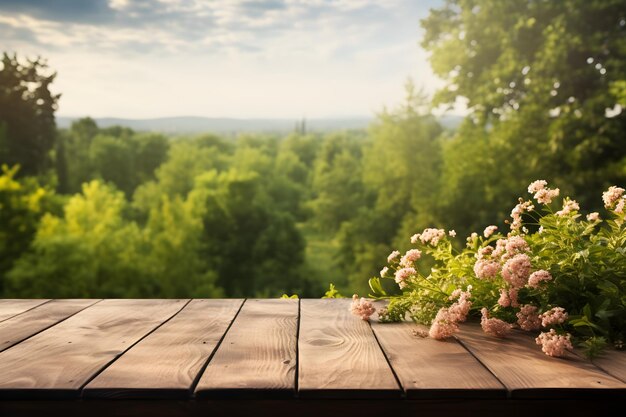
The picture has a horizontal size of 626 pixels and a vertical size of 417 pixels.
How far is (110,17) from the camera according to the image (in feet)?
169

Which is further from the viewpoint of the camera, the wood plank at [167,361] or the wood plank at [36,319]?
the wood plank at [36,319]

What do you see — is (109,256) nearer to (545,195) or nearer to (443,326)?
(545,195)

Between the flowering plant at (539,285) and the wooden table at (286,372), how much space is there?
108 millimetres

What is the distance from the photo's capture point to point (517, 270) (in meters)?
2.79

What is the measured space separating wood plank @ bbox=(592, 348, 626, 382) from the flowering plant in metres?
0.05

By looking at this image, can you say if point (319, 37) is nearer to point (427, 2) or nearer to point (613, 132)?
point (427, 2)

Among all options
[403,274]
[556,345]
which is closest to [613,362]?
[556,345]

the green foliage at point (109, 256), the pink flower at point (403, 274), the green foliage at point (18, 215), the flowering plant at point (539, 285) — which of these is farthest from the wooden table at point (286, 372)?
the green foliage at point (18, 215)

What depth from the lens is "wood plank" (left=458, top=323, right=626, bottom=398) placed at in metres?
2.07

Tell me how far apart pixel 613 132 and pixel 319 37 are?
136ft

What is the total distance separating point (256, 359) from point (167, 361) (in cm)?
32

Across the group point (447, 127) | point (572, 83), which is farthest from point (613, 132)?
point (447, 127)

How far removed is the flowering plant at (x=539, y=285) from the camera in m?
2.79
